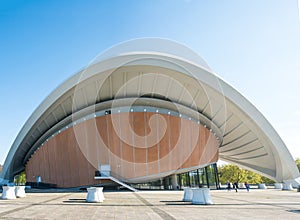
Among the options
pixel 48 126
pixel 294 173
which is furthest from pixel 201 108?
pixel 48 126

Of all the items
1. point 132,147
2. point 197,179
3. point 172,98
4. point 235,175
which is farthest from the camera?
point 235,175

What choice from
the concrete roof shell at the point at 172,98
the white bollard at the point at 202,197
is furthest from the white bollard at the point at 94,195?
the concrete roof shell at the point at 172,98

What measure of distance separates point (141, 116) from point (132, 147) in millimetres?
3836

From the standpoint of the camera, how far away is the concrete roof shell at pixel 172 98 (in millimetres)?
24547

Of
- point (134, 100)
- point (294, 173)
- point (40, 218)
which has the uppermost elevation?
point (134, 100)

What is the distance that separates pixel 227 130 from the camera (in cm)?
3303

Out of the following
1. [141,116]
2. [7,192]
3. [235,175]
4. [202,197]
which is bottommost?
[235,175]

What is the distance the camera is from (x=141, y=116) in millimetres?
26500

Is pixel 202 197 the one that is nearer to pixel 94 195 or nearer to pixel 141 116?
pixel 94 195

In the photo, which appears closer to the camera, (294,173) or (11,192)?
(11,192)

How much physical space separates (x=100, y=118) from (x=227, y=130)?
61.9ft

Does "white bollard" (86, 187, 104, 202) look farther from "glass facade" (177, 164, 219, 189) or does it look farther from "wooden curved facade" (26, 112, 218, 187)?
"glass facade" (177, 164, 219, 189)

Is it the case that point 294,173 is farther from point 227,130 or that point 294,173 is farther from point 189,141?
point 189,141

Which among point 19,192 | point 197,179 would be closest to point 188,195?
point 19,192
